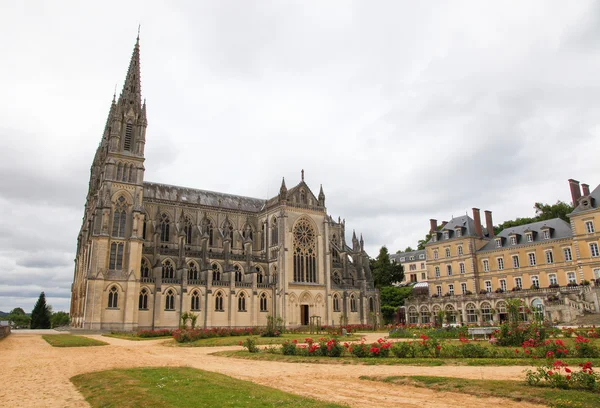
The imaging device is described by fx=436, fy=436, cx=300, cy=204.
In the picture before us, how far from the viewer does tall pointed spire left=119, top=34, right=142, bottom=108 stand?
58.1m

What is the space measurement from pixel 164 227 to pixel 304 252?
1988cm

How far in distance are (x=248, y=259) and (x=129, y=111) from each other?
24816 millimetres

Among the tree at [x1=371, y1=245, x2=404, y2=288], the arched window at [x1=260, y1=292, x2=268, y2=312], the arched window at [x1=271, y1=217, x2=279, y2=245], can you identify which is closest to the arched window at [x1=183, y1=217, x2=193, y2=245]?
the arched window at [x1=271, y1=217, x2=279, y2=245]

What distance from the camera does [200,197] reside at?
66.0 metres

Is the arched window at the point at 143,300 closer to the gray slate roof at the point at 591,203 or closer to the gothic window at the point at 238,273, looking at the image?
the gothic window at the point at 238,273

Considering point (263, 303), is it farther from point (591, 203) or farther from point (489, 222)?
point (591, 203)

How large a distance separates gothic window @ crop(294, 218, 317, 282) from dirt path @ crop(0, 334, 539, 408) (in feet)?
134

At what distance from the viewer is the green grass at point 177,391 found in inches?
392

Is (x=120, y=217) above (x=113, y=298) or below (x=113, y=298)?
above

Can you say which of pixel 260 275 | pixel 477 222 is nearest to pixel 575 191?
pixel 477 222

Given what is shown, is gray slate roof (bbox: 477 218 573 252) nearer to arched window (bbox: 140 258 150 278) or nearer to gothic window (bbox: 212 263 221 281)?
gothic window (bbox: 212 263 221 281)

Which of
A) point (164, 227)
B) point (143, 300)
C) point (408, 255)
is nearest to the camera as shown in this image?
point (143, 300)

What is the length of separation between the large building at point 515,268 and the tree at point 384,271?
10.4m

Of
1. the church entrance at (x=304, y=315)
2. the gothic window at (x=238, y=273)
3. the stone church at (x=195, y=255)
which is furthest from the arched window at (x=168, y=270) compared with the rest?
the church entrance at (x=304, y=315)
